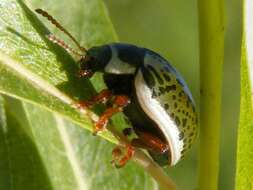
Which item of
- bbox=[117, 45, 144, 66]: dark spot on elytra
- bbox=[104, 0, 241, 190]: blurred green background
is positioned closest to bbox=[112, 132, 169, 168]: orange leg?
bbox=[117, 45, 144, 66]: dark spot on elytra

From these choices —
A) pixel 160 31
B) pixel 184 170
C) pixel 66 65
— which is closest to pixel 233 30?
pixel 160 31

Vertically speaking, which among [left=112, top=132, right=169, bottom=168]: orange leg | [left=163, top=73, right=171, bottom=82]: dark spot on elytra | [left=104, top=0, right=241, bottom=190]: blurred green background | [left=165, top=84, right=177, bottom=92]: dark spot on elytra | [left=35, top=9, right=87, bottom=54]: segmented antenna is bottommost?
[left=104, top=0, right=241, bottom=190]: blurred green background

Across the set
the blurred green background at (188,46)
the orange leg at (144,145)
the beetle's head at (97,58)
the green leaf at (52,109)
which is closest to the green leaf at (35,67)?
the green leaf at (52,109)

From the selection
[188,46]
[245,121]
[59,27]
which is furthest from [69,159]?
[188,46]

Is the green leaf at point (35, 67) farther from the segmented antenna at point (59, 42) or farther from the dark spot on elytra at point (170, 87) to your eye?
the dark spot on elytra at point (170, 87)

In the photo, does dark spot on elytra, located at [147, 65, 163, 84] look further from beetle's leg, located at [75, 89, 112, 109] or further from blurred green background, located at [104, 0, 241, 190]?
blurred green background, located at [104, 0, 241, 190]

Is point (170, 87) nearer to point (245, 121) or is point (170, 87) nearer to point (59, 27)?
point (59, 27)
